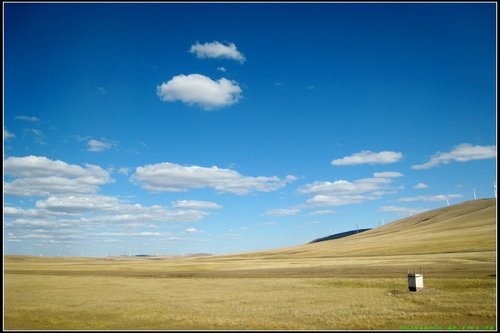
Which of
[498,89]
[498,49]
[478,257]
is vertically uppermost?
[498,49]

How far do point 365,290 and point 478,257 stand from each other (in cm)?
4920

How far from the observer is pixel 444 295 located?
4003 cm

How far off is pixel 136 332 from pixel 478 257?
3081 inches

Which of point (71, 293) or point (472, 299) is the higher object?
point (472, 299)

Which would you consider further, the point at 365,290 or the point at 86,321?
the point at 365,290

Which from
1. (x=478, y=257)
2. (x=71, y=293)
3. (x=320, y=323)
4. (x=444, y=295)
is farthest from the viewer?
(x=478, y=257)

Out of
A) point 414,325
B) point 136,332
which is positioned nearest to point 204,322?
point 136,332

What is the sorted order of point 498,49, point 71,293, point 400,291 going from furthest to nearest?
point 71,293 → point 400,291 → point 498,49

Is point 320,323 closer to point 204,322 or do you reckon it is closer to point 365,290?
point 204,322

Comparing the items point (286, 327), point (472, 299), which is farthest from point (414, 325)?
point (472, 299)

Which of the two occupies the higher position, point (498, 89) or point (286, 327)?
point (498, 89)

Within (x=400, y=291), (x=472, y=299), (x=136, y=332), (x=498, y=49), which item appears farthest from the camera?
(x=400, y=291)

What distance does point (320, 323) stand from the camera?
2933 centimetres

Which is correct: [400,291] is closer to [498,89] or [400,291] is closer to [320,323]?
[320,323]
